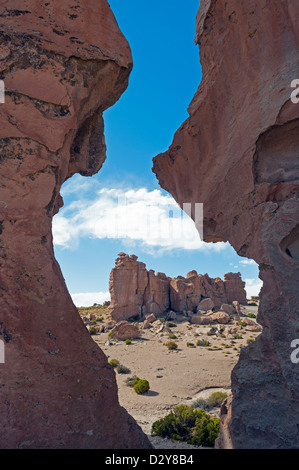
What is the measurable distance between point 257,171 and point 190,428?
7.75 m

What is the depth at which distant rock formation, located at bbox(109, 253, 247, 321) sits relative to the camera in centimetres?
4350

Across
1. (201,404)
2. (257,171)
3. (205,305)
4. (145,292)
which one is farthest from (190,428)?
(205,305)

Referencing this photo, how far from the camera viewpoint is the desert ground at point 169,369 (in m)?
11.7

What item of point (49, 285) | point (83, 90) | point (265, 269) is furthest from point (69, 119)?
point (265, 269)

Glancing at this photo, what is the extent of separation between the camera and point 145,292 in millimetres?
46531

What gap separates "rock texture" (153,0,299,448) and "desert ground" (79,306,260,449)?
4.53m

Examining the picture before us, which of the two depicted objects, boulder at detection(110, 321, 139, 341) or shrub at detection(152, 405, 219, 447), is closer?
shrub at detection(152, 405, 219, 447)

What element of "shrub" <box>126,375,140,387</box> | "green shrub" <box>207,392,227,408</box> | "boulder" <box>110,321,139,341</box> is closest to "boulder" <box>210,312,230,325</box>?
"boulder" <box>110,321,139,341</box>

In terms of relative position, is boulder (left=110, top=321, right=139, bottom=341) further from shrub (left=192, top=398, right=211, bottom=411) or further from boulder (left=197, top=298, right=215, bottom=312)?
boulder (left=197, top=298, right=215, bottom=312)

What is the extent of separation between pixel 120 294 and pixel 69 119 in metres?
40.1

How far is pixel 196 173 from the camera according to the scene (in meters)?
7.45

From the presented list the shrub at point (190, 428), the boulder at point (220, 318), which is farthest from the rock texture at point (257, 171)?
the boulder at point (220, 318)

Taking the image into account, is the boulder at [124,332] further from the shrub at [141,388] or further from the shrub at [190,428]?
the shrub at [190,428]

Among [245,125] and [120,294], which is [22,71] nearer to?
[245,125]
